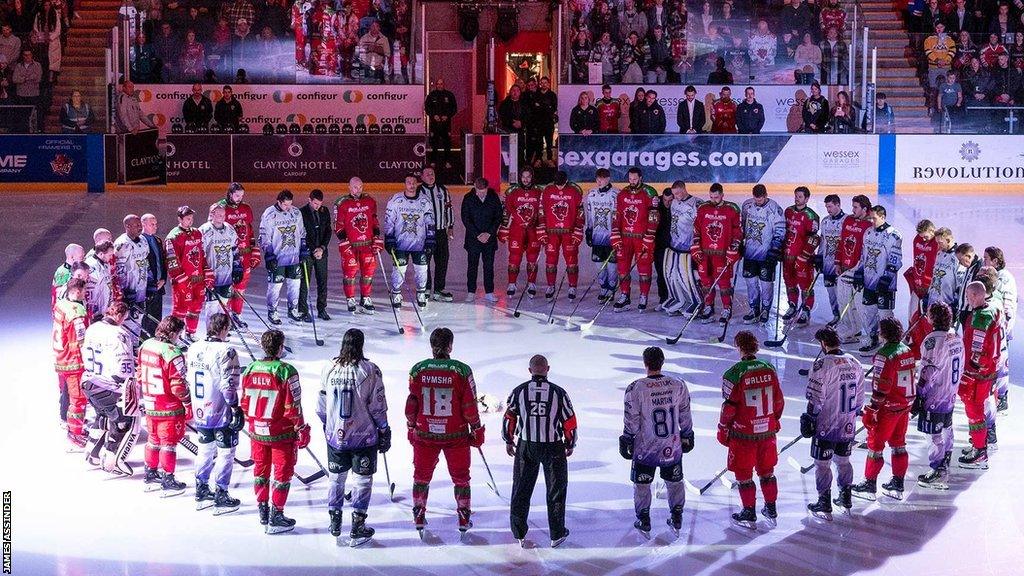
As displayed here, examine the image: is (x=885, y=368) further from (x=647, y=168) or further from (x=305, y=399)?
(x=647, y=168)

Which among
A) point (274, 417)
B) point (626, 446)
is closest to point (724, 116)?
point (626, 446)

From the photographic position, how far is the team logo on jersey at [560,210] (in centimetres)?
1708

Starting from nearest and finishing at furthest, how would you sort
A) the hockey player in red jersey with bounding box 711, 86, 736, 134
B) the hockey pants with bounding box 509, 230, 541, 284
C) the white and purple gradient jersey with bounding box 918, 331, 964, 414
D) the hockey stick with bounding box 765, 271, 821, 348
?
1. the white and purple gradient jersey with bounding box 918, 331, 964, 414
2. the hockey stick with bounding box 765, 271, 821, 348
3. the hockey pants with bounding box 509, 230, 541, 284
4. the hockey player in red jersey with bounding box 711, 86, 736, 134

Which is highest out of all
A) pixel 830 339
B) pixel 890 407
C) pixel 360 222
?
pixel 360 222

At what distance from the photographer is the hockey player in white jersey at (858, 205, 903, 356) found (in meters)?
14.2

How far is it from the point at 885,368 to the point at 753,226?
615 cm

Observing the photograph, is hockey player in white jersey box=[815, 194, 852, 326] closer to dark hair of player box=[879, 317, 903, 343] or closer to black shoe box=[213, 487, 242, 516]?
dark hair of player box=[879, 317, 903, 343]

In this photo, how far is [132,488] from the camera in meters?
10.4

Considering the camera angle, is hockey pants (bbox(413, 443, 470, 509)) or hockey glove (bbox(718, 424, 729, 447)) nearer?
hockey pants (bbox(413, 443, 470, 509))

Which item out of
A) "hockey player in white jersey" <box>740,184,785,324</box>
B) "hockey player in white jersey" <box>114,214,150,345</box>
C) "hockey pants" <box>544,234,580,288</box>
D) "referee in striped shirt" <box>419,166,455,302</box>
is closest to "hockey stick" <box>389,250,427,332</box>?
"referee in striped shirt" <box>419,166,455,302</box>

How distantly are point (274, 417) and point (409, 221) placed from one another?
7.67 metres

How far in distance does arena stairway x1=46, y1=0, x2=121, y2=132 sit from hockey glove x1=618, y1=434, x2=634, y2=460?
21921 millimetres

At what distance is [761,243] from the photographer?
15734 millimetres

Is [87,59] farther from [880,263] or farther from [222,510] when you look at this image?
[222,510]
